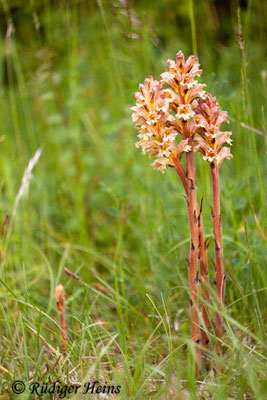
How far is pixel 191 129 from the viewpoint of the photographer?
1374 mm

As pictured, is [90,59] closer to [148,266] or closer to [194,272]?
[148,266]

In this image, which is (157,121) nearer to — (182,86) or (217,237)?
(182,86)

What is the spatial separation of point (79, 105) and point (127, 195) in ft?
2.49

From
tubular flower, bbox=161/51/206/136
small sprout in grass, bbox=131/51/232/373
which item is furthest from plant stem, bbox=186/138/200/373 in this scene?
tubular flower, bbox=161/51/206/136

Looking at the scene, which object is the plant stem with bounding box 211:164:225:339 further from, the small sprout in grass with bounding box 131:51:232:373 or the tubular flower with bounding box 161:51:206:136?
the tubular flower with bounding box 161:51:206:136

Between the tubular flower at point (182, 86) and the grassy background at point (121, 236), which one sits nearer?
the tubular flower at point (182, 86)

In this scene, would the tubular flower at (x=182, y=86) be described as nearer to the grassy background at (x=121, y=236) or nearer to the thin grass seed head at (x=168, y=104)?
the thin grass seed head at (x=168, y=104)

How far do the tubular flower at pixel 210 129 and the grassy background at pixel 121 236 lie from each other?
386 mm

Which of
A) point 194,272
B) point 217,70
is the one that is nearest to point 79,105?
point 217,70

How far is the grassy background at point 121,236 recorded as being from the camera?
1473 millimetres

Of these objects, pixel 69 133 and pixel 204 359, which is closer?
pixel 204 359

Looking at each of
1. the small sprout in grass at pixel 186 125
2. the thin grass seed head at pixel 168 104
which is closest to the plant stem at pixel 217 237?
the small sprout in grass at pixel 186 125

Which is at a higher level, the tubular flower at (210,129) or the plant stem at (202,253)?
the tubular flower at (210,129)

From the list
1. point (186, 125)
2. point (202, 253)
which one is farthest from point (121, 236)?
point (186, 125)
